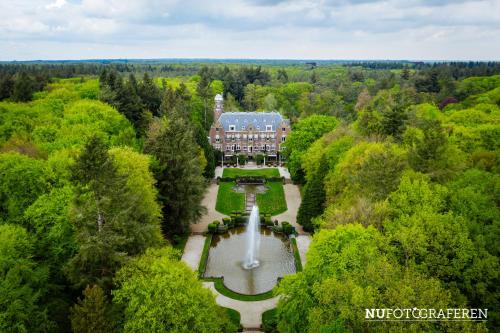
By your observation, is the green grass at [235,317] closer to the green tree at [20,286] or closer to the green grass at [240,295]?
the green grass at [240,295]

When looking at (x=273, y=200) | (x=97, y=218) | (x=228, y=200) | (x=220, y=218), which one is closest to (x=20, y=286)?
(x=97, y=218)

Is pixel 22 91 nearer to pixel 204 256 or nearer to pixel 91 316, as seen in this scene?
pixel 204 256

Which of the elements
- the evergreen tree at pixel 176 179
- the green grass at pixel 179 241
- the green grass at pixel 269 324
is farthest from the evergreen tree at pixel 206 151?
the green grass at pixel 269 324

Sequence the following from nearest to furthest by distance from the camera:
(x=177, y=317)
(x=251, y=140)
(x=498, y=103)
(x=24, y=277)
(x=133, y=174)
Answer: (x=177, y=317) < (x=24, y=277) < (x=133, y=174) < (x=498, y=103) < (x=251, y=140)

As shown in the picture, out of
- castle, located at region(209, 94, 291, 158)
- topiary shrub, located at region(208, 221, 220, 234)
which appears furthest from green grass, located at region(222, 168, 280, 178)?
topiary shrub, located at region(208, 221, 220, 234)

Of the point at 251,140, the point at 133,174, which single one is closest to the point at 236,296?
the point at 133,174

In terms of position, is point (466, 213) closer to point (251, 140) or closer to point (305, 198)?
point (305, 198)
